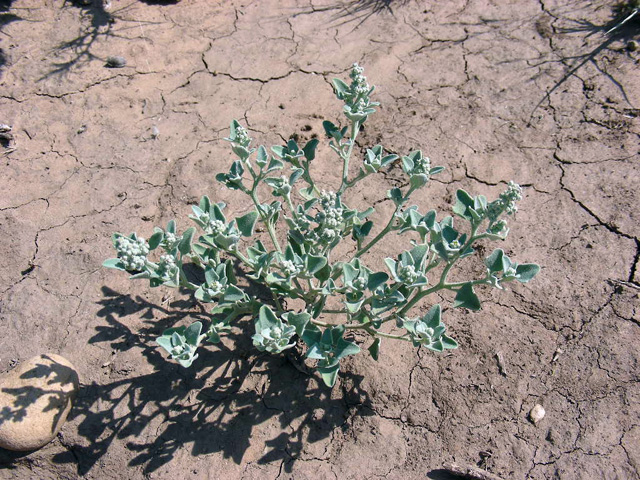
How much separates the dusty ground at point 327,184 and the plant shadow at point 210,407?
1 cm

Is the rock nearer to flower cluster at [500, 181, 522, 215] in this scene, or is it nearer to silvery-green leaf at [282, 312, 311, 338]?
silvery-green leaf at [282, 312, 311, 338]

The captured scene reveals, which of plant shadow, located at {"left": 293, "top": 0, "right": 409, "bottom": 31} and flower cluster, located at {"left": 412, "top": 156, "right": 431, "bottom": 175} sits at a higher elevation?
flower cluster, located at {"left": 412, "top": 156, "right": 431, "bottom": 175}

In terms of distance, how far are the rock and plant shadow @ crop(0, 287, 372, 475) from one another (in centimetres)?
12

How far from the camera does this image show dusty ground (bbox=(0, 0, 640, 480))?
8.67 feet

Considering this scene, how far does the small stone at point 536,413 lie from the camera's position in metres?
2.68

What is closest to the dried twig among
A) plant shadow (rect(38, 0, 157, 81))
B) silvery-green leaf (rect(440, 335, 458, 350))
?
silvery-green leaf (rect(440, 335, 458, 350))

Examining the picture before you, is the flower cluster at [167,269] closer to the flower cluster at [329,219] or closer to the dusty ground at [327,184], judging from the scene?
the flower cluster at [329,219]

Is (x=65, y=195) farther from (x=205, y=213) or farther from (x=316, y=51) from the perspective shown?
(x=316, y=51)

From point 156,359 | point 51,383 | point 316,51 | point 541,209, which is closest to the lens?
point 51,383

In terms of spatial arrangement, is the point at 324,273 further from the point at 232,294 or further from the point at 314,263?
the point at 232,294

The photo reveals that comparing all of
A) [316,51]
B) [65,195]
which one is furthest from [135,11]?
[65,195]

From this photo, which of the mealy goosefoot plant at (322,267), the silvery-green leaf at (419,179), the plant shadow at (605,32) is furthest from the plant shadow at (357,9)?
the silvery-green leaf at (419,179)

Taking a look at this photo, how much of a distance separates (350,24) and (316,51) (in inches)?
20.3

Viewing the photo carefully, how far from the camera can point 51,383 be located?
268cm
